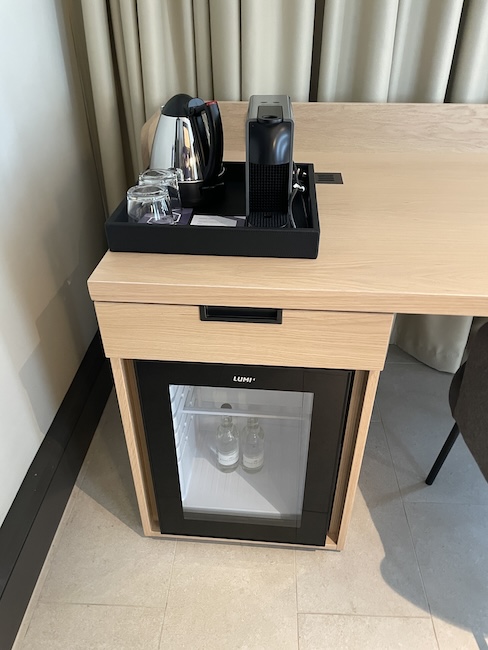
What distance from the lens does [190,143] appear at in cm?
103

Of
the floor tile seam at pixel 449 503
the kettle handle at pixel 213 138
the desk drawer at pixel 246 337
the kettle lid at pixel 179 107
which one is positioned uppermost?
the kettle lid at pixel 179 107

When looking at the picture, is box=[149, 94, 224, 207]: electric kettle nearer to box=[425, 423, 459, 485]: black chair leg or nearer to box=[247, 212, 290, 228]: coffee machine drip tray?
box=[247, 212, 290, 228]: coffee machine drip tray

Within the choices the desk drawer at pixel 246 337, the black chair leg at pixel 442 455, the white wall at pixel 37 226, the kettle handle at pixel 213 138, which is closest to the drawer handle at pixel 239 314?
the desk drawer at pixel 246 337

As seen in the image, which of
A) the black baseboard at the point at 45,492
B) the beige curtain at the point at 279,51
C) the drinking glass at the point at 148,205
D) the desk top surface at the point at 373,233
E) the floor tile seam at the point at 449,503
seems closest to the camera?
the desk top surface at the point at 373,233

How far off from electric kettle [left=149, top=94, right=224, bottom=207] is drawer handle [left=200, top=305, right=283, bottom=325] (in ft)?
0.93

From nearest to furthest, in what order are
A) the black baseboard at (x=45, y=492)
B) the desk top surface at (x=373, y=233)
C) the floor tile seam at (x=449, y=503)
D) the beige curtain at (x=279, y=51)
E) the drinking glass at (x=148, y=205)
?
the desk top surface at (x=373, y=233), the drinking glass at (x=148, y=205), the black baseboard at (x=45, y=492), the beige curtain at (x=279, y=51), the floor tile seam at (x=449, y=503)

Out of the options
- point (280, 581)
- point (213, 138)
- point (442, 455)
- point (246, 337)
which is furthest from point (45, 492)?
point (442, 455)

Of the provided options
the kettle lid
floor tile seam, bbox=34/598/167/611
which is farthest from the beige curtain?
floor tile seam, bbox=34/598/167/611

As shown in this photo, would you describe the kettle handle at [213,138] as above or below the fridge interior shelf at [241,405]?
above

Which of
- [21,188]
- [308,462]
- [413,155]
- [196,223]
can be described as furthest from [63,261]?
[413,155]

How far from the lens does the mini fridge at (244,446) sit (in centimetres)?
97

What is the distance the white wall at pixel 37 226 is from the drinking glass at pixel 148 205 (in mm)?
345

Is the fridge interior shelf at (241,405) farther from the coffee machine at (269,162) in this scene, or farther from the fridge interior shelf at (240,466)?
the coffee machine at (269,162)

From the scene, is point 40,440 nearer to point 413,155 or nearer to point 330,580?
point 330,580
